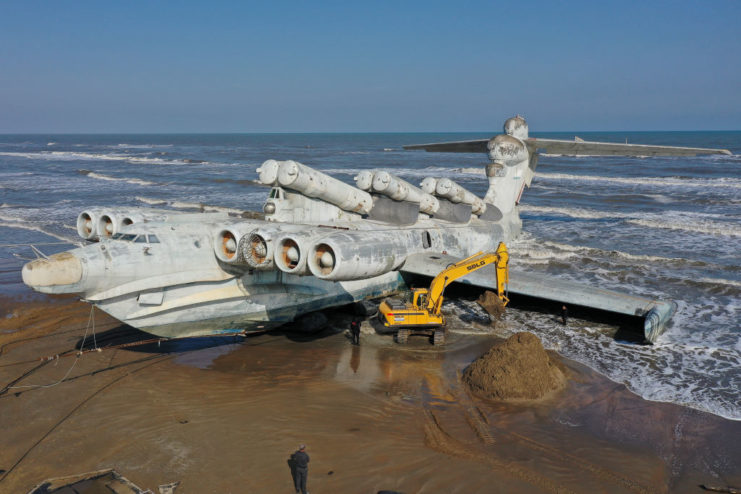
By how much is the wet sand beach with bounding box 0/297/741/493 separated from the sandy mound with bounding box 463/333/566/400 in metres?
0.28

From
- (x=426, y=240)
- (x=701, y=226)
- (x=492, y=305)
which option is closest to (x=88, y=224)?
(x=426, y=240)

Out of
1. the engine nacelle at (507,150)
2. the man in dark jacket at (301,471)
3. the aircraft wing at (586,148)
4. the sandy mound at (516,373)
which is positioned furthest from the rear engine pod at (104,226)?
the engine nacelle at (507,150)

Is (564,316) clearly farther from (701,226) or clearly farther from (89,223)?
(701,226)

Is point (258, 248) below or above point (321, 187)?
below

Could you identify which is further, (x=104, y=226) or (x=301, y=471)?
(x=104, y=226)

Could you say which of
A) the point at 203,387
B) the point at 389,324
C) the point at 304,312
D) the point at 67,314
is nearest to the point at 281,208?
the point at 304,312

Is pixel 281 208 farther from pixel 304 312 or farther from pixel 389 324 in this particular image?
pixel 389 324

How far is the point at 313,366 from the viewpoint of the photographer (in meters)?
11.8

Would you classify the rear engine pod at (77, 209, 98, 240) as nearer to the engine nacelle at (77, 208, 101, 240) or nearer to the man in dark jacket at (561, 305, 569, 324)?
the engine nacelle at (77, 208, 101, 240)

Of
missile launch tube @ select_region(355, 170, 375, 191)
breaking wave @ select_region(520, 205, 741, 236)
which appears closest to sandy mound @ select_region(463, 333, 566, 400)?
missile launch tube @ select_region(355, 170, 375, 191)

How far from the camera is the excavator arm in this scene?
12438 millimetres

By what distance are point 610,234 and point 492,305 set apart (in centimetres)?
1391

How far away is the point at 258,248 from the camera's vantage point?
11.2 meters

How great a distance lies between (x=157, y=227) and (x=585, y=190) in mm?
38336
